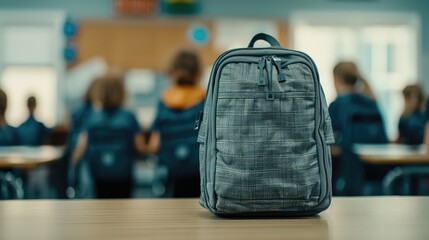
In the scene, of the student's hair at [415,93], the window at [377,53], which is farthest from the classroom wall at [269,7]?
the student's hair at [415,93]

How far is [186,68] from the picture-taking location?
12.3 ft

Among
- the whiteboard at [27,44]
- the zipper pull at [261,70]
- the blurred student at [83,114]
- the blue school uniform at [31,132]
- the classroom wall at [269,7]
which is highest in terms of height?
the classroom wall at [269,7]

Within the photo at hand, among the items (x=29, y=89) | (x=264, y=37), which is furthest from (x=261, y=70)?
(x=29, y=89)

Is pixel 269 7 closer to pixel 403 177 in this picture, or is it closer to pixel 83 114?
pixel 83 114

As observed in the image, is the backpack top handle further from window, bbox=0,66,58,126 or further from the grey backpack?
window, bbox=0,66,58,126

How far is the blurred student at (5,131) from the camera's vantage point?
4.45 metres

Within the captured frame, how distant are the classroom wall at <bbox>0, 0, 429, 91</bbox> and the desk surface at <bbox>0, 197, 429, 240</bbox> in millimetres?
7546

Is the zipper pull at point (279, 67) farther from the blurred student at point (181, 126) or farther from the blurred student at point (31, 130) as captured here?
the blurred student at point (31, 130)

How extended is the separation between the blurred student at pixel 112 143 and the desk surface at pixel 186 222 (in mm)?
2814

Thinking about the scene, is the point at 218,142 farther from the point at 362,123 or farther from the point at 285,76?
the point at 362,123

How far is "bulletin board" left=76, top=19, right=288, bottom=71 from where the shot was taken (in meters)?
8.56

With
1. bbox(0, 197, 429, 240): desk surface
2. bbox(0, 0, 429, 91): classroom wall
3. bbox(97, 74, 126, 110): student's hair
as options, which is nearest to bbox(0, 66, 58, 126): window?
bbox(0, 0, 429, 91): classroom wall

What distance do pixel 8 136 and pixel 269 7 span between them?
4.52 metres

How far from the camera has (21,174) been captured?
5.20 metres
